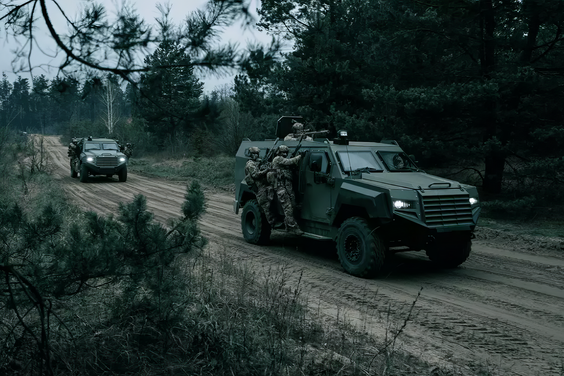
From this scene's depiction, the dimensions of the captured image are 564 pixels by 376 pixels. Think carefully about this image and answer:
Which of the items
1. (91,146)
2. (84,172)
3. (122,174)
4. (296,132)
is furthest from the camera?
(91,146)

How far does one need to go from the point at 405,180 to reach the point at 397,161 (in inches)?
40.7

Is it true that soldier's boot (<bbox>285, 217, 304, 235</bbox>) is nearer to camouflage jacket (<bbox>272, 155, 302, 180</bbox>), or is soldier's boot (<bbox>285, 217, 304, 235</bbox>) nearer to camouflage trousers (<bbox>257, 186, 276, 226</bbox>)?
camouflage trousers (<bbox>257, 186, 276, 226</bbox>)

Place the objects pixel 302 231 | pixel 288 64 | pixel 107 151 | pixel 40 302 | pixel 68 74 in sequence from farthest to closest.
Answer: pixel 107 151 → pixel 302 231 → pixel 288 64 → pixel 68 74 → pixel 40 302

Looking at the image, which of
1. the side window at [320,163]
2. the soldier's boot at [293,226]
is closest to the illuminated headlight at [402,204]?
the side window at [320,163]

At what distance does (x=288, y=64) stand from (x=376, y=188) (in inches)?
125

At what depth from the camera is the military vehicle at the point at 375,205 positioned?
6.77 metres

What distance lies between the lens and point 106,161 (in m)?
20.8

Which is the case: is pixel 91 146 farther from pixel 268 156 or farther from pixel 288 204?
pixel 288 204

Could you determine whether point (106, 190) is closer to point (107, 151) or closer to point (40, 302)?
point (107, 151)

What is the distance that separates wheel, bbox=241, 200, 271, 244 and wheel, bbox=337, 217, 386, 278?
2.08 meters

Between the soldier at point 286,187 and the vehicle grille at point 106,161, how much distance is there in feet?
45.9

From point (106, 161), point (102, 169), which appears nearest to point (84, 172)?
point (102, 169)

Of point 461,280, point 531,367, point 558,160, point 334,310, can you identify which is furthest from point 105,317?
point 558,160

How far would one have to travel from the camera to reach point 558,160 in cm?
1165
